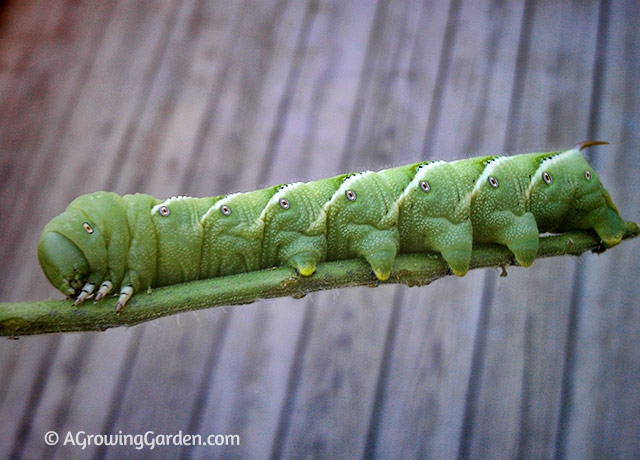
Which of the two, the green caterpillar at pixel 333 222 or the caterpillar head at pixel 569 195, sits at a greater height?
the caterpillar head at pixel 569 195

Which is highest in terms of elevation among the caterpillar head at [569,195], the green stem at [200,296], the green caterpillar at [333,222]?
the caterpillar head at [569,195]

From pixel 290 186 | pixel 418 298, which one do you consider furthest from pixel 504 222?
pixel 418 298

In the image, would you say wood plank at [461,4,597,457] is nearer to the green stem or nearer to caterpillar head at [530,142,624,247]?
caterpillar head at [530,142,624,247]

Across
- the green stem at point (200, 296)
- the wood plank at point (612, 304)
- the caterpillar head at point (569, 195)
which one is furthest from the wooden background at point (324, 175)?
the green stem at point (200, 296)

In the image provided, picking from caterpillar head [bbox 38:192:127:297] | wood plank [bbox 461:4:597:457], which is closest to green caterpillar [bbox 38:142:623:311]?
caterpillar head [bbox 38:192:127:297]

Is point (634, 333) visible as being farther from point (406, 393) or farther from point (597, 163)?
point (406, 393)

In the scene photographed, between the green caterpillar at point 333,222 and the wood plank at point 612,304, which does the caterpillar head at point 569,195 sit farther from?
the wood plank at point 612,304
